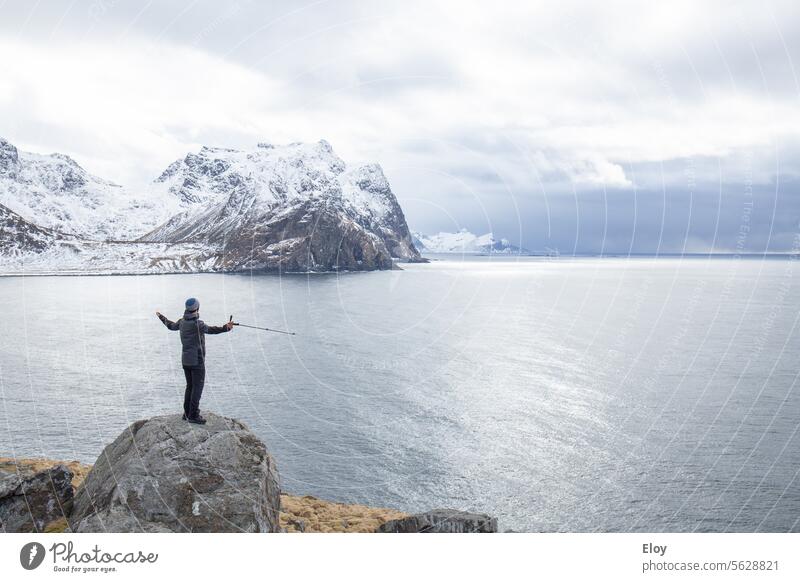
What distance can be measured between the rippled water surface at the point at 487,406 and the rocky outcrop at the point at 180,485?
62.5ft

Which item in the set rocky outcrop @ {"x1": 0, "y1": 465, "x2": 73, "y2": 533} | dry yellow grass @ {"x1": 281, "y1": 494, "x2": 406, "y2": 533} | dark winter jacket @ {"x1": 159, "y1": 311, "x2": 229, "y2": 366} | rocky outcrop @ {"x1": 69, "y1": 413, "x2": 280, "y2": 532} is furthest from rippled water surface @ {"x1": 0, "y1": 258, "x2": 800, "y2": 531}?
dark winter jacket @ {"x1": 159, "y1": 311, "x2": 229, "y2": 366}

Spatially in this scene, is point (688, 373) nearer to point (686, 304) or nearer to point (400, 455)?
point (400, 455)

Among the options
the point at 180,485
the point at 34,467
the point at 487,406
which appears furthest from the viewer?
the point at 487,406

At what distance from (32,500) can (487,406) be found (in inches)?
1489

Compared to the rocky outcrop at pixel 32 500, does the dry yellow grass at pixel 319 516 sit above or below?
below

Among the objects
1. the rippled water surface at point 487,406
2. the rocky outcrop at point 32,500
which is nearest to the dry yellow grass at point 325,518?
the rocky outcrop at point 32,500

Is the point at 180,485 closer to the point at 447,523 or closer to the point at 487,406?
the point at 447,523

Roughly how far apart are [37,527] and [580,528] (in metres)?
24.3

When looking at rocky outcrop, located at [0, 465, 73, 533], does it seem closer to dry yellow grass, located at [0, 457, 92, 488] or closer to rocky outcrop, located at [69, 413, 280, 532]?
rocky outcrop, located at [69, 413, 280, 532]

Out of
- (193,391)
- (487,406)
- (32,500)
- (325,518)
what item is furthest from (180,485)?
(487,406)

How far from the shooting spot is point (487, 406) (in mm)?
47062

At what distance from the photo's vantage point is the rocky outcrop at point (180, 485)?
12094mm

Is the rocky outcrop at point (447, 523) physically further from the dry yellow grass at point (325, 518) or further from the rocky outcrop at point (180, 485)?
the rocky outcrop at point (180, 485)

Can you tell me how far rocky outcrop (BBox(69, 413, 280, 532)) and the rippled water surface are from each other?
1906cm
